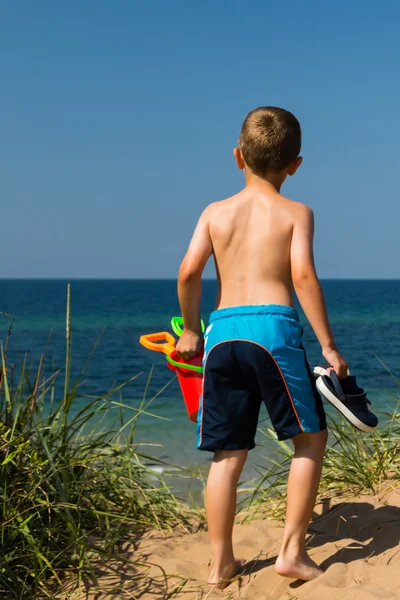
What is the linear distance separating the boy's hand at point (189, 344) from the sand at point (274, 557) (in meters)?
0.88

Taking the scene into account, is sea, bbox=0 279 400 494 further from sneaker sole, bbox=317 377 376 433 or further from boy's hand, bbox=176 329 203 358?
sneaker sole, bbox=317 377 376 433

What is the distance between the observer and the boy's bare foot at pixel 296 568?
8.08ft

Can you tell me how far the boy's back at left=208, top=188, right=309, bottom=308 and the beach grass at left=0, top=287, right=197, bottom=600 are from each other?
65cm

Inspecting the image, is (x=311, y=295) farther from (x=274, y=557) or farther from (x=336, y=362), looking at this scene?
(x=274, y=557)

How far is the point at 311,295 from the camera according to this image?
8.13 ft

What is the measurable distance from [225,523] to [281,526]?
69cm

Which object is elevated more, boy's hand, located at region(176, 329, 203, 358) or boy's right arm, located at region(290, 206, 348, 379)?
boy's right arm, located at region(290, 206, 348, 379)

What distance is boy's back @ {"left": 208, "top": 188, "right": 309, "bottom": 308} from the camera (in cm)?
256

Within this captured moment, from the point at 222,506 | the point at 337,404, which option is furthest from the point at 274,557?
the point at 337,404

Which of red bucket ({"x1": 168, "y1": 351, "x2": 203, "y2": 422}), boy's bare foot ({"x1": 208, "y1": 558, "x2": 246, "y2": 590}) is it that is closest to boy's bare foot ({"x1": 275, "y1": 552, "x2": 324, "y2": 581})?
boy's bare foot ({"x1": 208, "y1": 558, "x2": 246, "y2": 590})

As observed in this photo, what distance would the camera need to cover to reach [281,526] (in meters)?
3.13

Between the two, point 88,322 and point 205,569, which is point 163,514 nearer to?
point 205,569

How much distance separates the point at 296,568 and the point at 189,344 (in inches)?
37.0

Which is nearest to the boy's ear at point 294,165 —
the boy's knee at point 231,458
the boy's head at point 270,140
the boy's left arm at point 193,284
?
the boy's head at point 270,140
